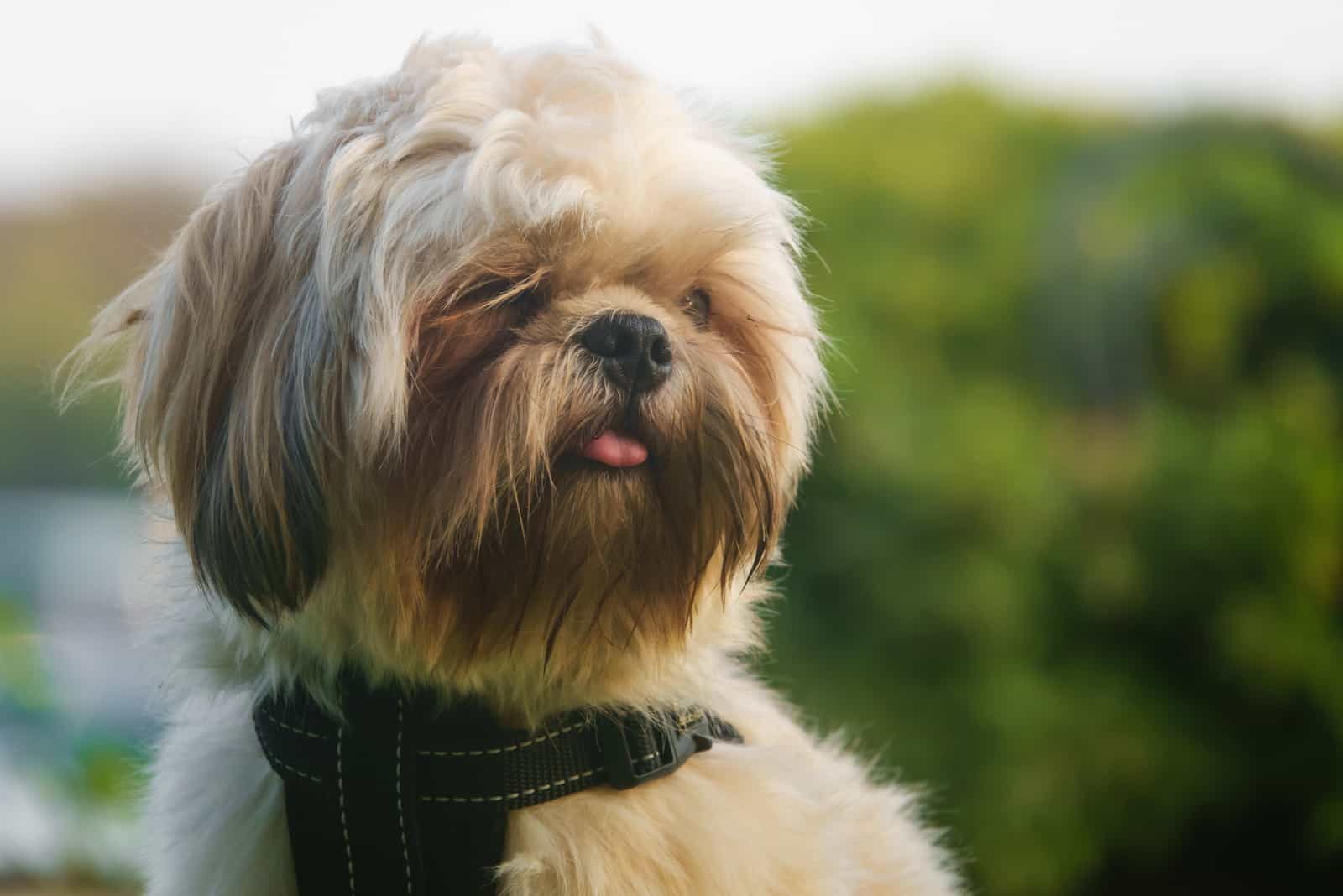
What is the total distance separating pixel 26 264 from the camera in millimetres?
16578

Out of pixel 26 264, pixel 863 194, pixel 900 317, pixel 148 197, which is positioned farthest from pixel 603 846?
pixel 26 264

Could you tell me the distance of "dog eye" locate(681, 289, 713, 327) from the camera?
2393mm

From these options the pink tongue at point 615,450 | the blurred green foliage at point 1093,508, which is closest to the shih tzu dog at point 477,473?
the pink tongue at point 615,450

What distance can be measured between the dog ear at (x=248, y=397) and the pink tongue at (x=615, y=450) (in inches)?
16.8

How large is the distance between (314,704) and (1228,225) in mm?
5695

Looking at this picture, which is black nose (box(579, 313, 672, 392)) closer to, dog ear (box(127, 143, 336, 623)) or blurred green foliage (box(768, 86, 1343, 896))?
dog ear (box(127, 143, 336, 623))

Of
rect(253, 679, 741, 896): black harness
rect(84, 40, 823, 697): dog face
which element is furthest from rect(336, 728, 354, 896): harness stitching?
rect(84, 40, 823, 697): dog face

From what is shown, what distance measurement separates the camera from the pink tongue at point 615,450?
2.19 m

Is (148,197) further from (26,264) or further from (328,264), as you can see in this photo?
(328,264)

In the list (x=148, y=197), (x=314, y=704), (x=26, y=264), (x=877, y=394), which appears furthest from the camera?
(x=26, y=264)

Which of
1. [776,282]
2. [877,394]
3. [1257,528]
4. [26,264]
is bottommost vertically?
[26,264]

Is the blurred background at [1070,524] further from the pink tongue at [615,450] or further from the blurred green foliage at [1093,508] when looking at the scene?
the pink tongue at [615,450]

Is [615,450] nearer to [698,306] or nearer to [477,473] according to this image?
[477,473]

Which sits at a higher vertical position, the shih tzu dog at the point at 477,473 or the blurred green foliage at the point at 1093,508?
the shih tzu dog at the point at 477,473
